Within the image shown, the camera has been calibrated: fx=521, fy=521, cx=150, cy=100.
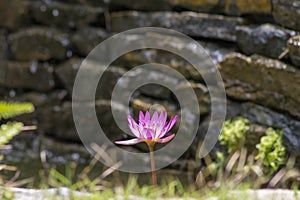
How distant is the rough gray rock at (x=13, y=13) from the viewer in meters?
3.65

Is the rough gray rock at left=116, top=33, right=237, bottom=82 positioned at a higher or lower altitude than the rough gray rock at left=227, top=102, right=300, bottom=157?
higher

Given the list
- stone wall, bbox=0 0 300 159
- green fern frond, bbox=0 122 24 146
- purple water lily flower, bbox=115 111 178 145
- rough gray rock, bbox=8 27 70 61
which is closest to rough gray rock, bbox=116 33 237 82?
stone wall, bbox=0 0 300 159

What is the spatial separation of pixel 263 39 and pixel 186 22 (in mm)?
519

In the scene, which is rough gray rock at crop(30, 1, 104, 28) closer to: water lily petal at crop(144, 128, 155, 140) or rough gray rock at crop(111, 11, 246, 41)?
rough gray rock at crop(111, 11, 246, 41)

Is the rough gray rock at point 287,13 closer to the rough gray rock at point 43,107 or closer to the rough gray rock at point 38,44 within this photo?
the rough gray rock at point 38,44

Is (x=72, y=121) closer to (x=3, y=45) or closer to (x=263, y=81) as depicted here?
(x=3, y=45)

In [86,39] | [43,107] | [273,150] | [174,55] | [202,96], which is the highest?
[86,39]

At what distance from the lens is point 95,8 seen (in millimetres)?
3469

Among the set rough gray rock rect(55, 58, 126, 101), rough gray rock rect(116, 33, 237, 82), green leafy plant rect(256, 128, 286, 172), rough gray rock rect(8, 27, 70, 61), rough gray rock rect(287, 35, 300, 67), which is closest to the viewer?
rough gray rock rect(287, 35, 300, 67)

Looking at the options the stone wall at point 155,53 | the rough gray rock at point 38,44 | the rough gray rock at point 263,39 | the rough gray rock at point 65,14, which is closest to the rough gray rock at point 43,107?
the stone wall at point 155,53

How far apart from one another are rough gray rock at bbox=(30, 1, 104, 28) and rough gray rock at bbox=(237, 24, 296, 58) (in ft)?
3.47

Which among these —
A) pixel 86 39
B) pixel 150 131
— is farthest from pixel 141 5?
pixel 150 131

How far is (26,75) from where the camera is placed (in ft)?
12.2

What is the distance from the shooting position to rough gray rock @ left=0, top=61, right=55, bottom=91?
12.0ft
